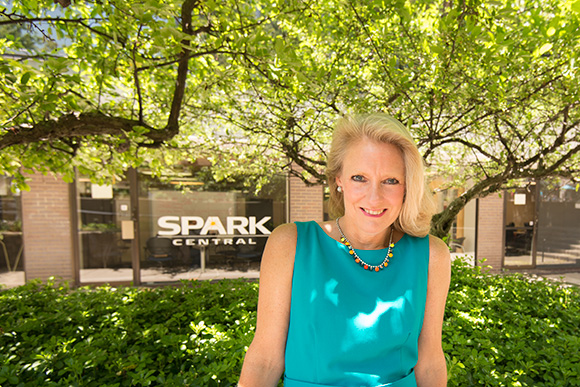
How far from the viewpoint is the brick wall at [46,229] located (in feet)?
24.4

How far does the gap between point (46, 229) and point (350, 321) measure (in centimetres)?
834

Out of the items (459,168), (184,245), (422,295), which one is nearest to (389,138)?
(422,295)

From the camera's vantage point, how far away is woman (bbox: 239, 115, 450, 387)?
134cm

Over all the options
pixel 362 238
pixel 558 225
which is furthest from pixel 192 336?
pixel 558 225

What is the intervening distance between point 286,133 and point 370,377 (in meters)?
3.77

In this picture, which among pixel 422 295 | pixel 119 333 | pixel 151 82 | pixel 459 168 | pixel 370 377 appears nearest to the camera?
pixel 370 377

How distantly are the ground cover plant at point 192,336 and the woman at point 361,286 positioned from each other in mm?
921

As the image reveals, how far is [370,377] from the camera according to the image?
4.40 feet

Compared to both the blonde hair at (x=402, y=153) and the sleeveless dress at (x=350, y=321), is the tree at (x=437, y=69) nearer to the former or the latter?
the blonde hair at (x=402, y=153)

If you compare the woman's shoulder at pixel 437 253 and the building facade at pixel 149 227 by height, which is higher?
the woman's shoulder at pixel 437 253

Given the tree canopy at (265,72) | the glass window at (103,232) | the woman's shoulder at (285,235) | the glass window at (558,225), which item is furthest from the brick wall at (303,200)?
the woman's shoulder at (285,235)

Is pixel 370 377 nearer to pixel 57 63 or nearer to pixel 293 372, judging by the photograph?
pixel 293 372

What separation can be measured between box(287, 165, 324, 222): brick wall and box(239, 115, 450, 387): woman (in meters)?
7.04

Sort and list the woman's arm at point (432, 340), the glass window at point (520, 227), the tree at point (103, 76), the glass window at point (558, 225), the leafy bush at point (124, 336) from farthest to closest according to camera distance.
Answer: the glass window at point (558, 225), the glass window at point (520, 227), the tree at point (103, 76), the leafy bush at point (124, 336), the woman's arm at point (432, 340)
